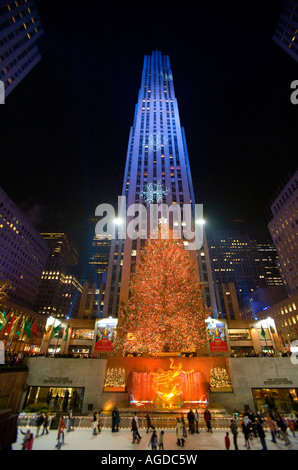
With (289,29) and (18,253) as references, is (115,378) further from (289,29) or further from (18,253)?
(289,29)

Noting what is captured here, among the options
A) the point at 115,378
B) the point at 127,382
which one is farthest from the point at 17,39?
the point at 127,382

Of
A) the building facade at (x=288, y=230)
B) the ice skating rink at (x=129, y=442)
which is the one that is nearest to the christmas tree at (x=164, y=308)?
the ice skating rink at (x=129, y=442)

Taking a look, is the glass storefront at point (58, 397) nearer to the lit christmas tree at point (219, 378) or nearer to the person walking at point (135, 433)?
the person walking at point (135, 433)

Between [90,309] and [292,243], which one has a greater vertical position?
[292,243]

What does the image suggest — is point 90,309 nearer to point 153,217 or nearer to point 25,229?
point 25,229

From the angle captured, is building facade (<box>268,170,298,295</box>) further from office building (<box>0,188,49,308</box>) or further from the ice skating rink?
office building (<box>0,188,49,308</box>)

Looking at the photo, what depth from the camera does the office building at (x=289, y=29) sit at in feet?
177

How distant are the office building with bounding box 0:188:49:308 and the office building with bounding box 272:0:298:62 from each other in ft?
324

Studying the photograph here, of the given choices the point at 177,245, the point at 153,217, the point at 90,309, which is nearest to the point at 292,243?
the point at 153,217

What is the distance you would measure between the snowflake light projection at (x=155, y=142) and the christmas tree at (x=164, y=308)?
4479cm

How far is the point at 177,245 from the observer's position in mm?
24875

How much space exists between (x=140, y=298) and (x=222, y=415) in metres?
11.6

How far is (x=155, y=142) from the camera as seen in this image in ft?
205

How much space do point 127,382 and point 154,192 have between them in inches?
1597
